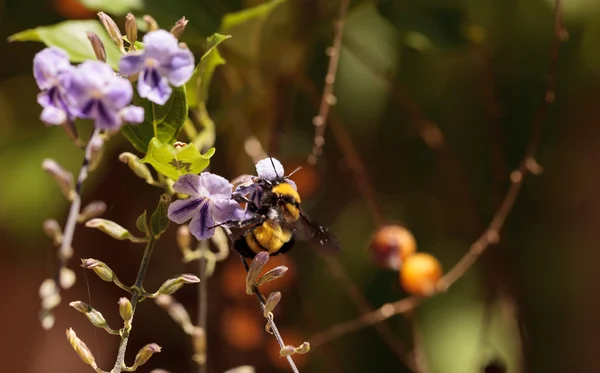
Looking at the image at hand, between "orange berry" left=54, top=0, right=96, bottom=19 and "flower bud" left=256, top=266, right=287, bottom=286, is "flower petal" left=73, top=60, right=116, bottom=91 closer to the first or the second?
"flower bud" left=256, top=266, right=287, bottom=286

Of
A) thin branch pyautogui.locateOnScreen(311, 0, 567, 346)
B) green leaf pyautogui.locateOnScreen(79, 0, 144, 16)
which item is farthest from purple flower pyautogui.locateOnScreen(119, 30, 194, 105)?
thin branch pyautogui.locateOnScreen(311, 0, 567, 346)

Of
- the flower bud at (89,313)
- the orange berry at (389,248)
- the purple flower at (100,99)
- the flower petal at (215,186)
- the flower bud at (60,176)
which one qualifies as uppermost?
the orange berry at (389,248)

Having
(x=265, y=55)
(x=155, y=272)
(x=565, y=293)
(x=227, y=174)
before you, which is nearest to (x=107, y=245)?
(x=155, y=272)

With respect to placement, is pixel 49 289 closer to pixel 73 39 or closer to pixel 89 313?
pixel 89 313

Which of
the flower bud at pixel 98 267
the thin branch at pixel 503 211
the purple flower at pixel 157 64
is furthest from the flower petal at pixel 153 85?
the thin branch at pixel 503 211

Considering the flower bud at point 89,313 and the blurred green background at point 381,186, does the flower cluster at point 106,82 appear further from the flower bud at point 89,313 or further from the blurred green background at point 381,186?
the blurred green background at point 381,186

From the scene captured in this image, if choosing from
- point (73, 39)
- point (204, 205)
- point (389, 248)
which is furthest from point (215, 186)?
point (389, 248)
